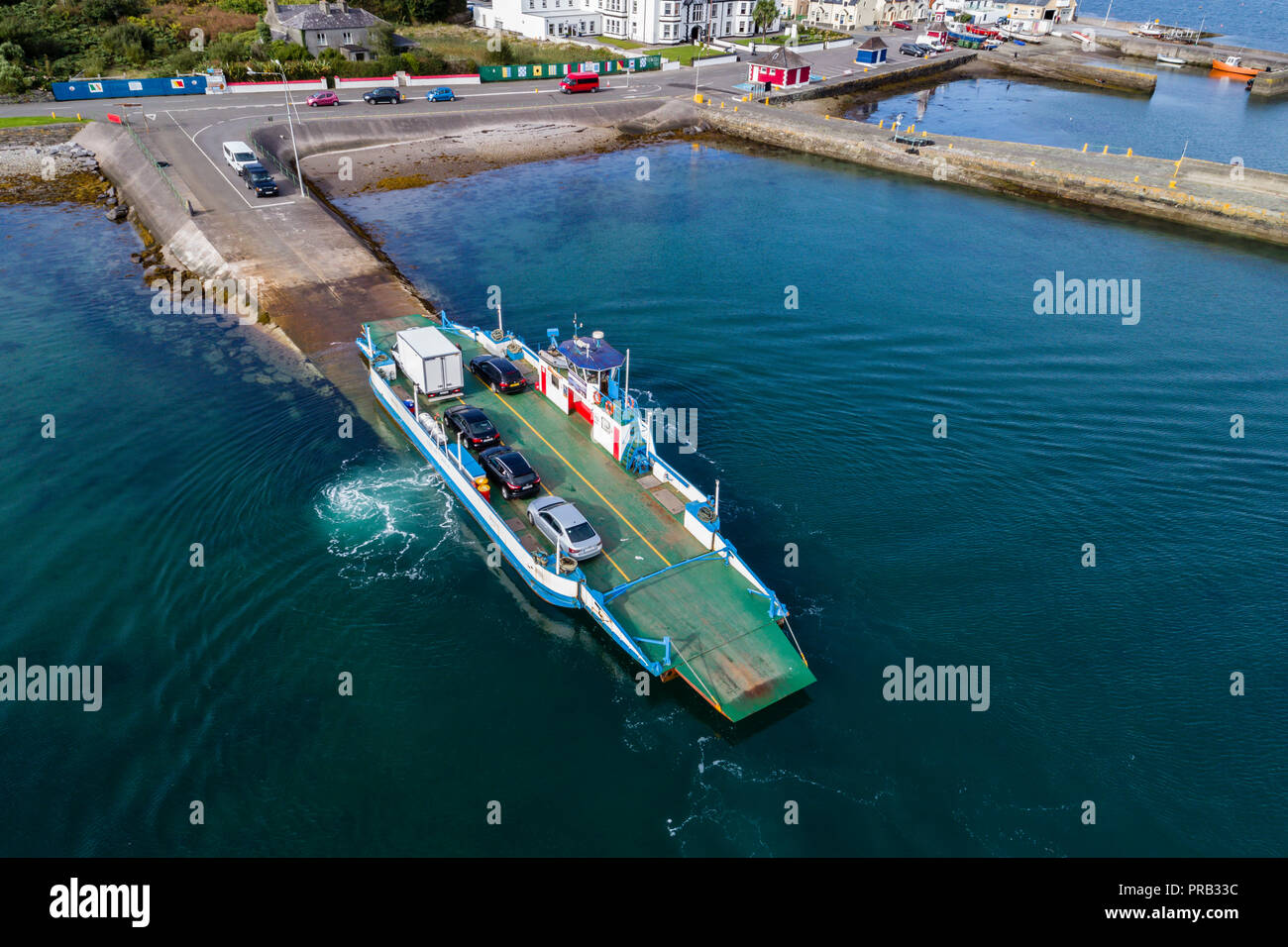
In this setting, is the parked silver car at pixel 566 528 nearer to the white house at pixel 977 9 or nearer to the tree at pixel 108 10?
the tree at pixel 108 10

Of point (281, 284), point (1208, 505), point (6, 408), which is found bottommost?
point (1208, 505)

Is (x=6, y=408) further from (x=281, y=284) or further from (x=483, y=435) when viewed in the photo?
(x=483, y=435)

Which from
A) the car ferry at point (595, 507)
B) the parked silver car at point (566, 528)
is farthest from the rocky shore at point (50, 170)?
the parked silver car at point (566, 528)

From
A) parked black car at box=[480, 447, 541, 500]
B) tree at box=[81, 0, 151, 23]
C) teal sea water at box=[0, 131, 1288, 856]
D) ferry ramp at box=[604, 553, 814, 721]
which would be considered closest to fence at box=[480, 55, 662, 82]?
tree at box=[81, 0, 151, 23]
